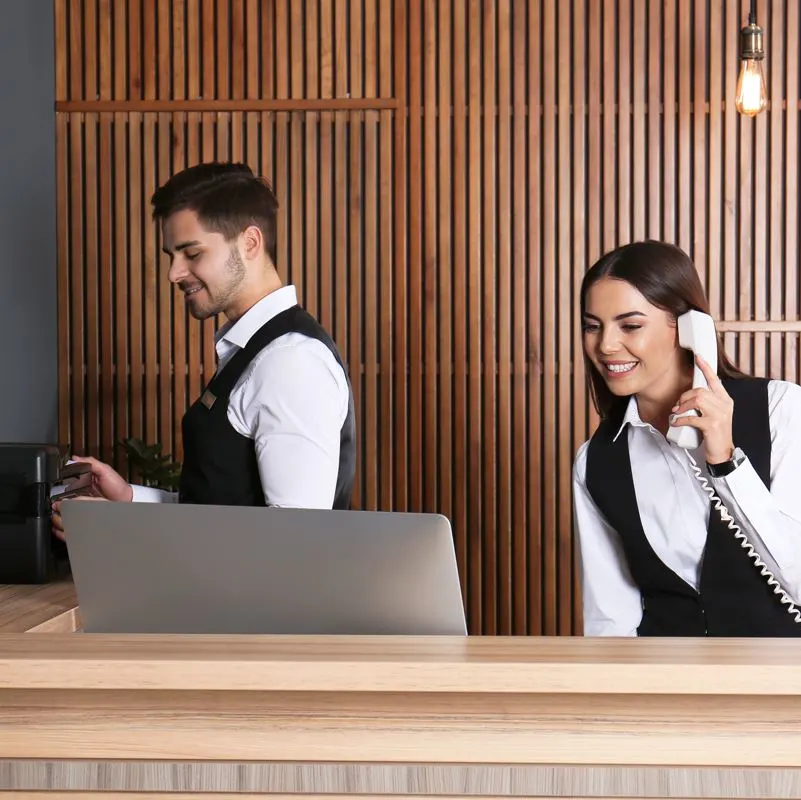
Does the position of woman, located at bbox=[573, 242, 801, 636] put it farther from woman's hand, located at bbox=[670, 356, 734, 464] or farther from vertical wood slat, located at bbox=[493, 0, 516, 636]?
vertical wood slat, located at bbox=[493, 0, 516, 636]

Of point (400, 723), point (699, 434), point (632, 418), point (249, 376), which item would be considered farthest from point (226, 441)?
point (400, 723)

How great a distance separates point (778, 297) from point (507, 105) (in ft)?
5.29

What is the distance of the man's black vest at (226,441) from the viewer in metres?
2.36

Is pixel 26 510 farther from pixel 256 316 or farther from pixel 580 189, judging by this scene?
pixel 580 189

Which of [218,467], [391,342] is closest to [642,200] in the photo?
[391,342]

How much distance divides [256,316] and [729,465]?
1.19m

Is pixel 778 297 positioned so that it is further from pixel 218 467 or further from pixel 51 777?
pixel 51 777

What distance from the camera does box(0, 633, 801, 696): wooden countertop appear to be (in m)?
1.06

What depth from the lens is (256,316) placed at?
2480 millimetres

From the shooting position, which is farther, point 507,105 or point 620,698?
point 507,105

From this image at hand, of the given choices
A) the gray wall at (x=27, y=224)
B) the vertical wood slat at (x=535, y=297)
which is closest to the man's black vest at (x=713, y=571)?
the vertical wood slat at (x=535, y=297)

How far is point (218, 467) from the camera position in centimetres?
238

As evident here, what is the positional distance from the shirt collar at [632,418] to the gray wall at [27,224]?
109 inches

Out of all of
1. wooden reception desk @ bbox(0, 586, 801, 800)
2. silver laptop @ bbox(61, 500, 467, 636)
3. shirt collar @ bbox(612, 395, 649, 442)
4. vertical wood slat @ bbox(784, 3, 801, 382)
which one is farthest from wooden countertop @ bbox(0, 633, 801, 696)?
vertical wood slat @ bbox(784, 3, 801, 382)
